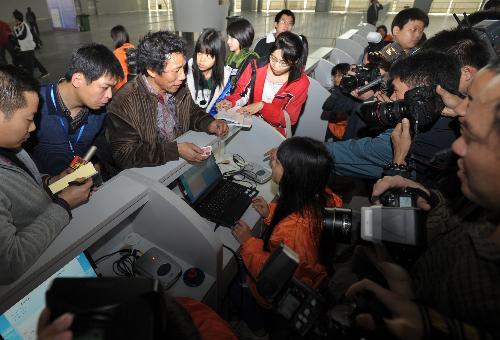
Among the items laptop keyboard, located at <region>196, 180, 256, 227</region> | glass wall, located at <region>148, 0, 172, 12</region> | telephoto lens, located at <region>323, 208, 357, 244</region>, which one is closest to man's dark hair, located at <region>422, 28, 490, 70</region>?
telephoto lens, located at <region>323, 208, 357, 244</region>

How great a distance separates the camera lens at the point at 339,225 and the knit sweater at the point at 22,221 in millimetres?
1014

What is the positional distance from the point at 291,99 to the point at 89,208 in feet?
7.04

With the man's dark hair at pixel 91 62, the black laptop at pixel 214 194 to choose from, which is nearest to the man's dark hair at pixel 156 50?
the man's dark hair at pixel 91 62

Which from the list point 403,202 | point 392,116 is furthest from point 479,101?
point 392,116

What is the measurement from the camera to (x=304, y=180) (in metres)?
1.48

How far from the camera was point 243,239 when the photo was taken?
1.60m

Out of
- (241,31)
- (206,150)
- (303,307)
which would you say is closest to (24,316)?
(303,307)

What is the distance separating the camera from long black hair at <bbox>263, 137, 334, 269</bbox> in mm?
1469

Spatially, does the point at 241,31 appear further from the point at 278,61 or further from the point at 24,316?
the point at 24,316

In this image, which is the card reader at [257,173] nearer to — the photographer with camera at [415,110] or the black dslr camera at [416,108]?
the photographer with camera at [415,110]

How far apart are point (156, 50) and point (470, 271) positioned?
1.87 meters

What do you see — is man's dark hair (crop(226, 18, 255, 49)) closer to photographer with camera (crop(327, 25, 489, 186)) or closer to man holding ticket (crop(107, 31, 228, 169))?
man holding ticket (crop(107, 31, 228, 169))

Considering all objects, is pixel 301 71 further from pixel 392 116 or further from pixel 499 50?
pixel 499 50

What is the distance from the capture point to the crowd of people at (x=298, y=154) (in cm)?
82
